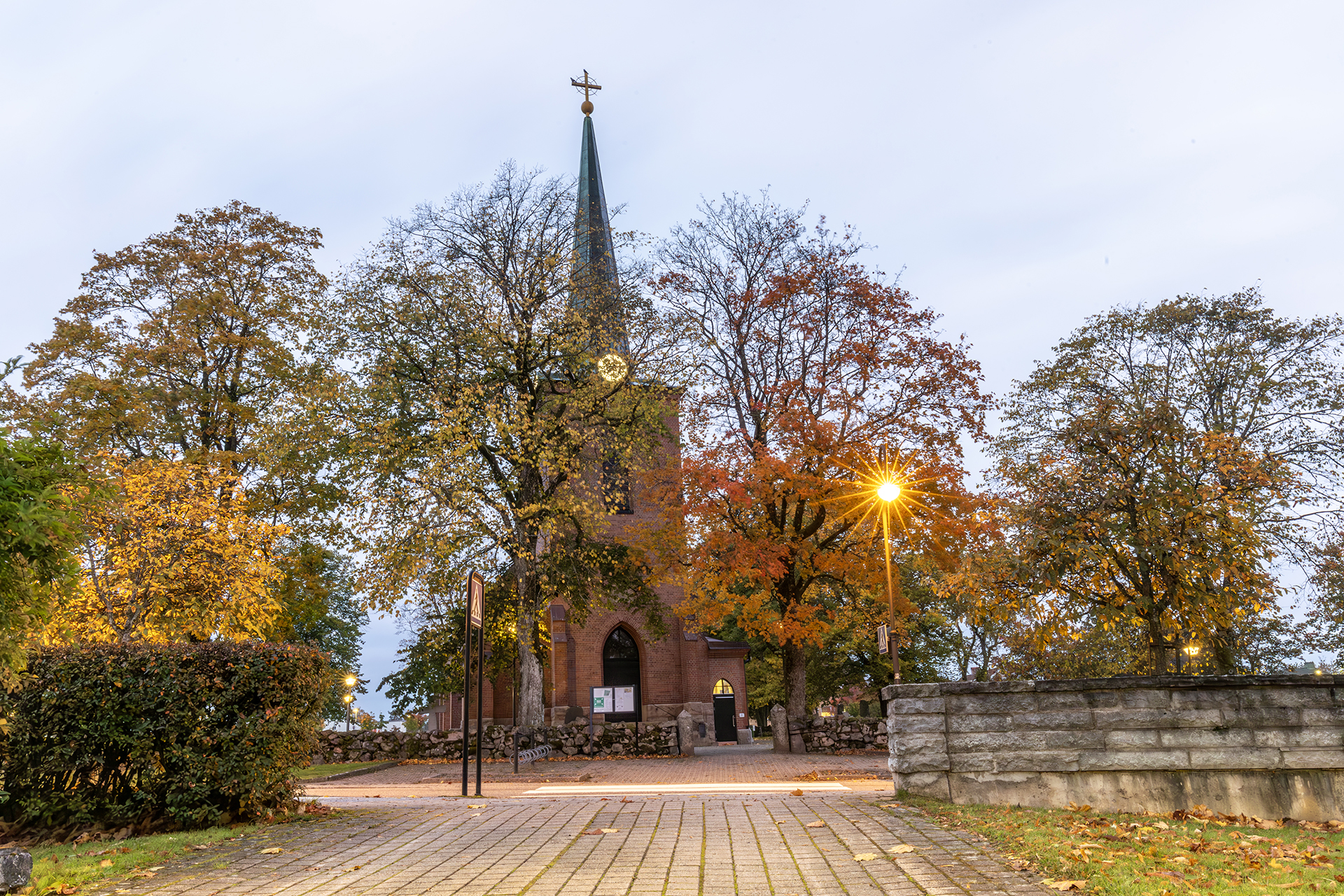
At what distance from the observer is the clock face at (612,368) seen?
23984 millimetres

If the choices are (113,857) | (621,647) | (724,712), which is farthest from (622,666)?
(113,857)

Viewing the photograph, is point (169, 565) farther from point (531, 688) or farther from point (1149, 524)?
point (1149, 524)

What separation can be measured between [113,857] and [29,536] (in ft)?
8.25

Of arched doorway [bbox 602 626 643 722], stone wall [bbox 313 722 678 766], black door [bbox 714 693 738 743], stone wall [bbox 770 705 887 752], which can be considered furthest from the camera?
black door [bbox 714 693 738 743]

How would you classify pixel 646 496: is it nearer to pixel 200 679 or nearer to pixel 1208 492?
pixel 1208 492

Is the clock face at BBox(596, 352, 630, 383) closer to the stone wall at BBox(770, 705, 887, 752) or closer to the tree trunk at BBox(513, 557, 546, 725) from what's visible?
the tree trunk at BBox(513, 557, 546, 725)

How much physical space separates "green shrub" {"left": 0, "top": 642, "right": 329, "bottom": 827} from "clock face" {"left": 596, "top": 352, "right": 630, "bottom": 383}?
52.9 ft

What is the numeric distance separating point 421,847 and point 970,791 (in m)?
5.22

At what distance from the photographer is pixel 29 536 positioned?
5961mm

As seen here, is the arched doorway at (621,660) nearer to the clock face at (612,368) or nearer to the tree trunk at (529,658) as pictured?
the tree trunk at (529,658)

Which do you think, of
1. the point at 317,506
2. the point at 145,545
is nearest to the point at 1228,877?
the point at 145,545

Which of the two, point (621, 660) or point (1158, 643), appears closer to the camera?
point (1158, 643)

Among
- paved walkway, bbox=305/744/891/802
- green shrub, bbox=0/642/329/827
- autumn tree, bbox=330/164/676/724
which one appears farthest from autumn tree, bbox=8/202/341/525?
green shrub, bbox=0/642/329/827

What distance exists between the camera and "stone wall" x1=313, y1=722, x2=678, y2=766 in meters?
24.1
